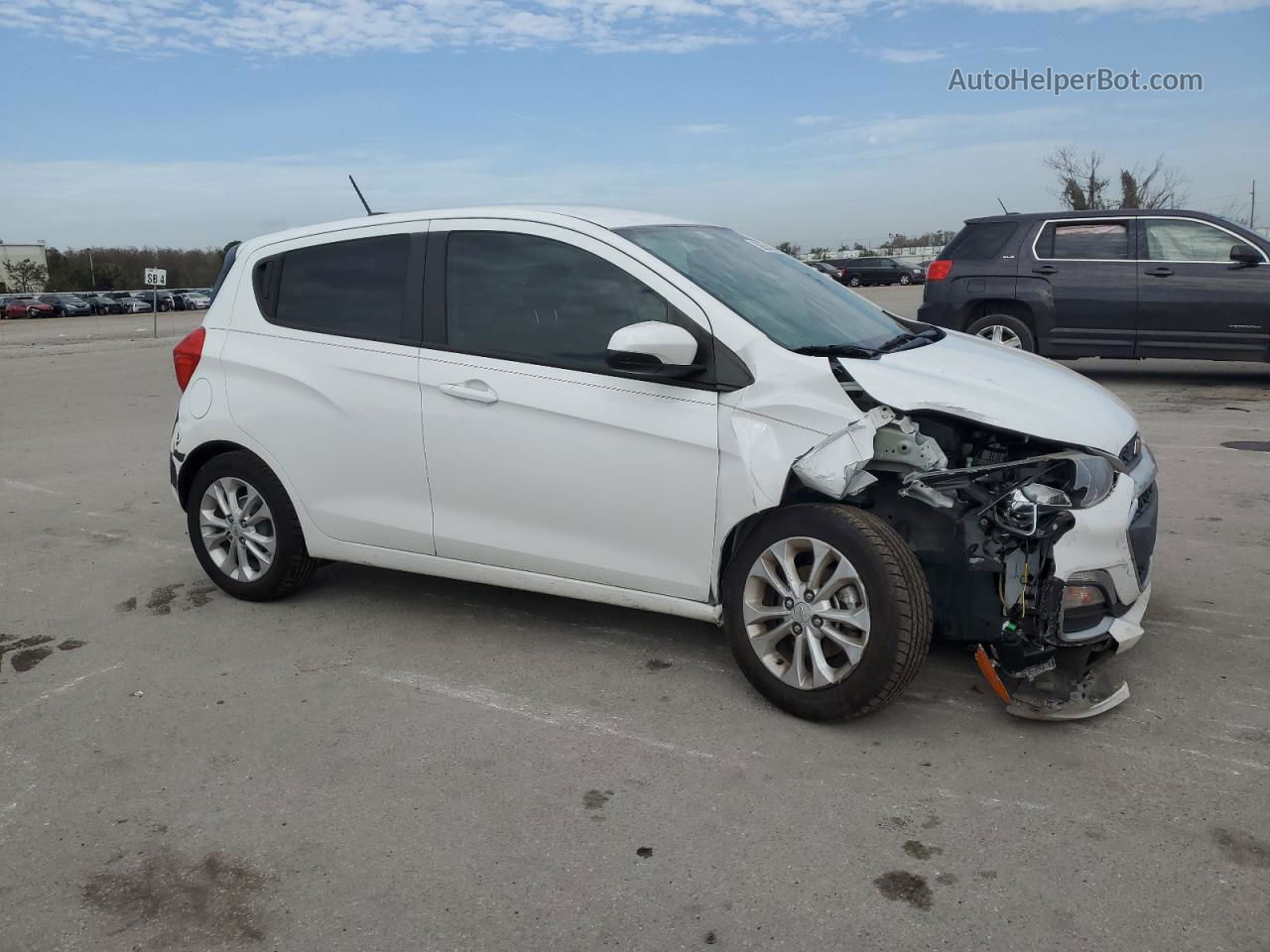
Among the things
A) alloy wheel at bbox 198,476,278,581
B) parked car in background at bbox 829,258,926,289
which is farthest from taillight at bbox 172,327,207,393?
parked car in background at bbox 829,258,926,289

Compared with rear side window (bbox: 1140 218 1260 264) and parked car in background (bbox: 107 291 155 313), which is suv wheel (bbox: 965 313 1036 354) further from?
parked car in background (bbox: 107 291 155 313)

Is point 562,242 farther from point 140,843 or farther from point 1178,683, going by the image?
point 1178,683

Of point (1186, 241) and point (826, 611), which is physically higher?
point (1186, 241)

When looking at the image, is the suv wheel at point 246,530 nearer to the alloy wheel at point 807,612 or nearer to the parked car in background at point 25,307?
the alloy wheel at point 807,612

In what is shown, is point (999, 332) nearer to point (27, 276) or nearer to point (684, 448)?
point (684, 448)

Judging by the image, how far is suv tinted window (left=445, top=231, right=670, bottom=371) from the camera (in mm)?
4223

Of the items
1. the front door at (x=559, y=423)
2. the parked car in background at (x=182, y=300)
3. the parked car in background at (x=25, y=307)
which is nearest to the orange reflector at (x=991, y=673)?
the front door at (x=559, y=423)

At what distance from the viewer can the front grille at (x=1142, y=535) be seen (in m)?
3.83

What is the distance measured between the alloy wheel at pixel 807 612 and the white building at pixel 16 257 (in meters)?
97.3

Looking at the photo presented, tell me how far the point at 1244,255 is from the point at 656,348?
9281 millimetres

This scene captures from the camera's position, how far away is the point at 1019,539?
12.2 feet

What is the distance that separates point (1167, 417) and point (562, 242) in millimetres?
7369

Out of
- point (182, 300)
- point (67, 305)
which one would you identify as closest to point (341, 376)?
point (67, 305)

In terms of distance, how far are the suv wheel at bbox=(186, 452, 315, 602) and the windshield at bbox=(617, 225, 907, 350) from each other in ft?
6.64
